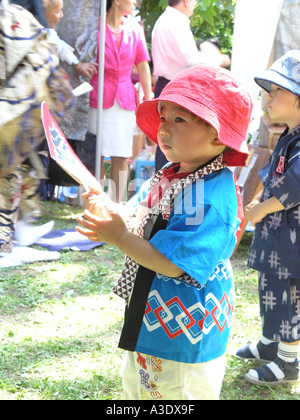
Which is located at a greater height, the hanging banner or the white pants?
the hanging banner

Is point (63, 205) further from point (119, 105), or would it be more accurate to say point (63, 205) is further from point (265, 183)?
point (265, 183)

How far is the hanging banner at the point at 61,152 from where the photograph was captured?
38.6 inches

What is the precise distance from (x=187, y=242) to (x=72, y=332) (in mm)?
1437

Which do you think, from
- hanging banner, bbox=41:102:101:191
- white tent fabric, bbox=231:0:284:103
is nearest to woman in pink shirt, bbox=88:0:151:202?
white tent fabric, bbox=231:0:284:103

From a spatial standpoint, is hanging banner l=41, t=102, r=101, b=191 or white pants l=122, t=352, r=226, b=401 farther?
white pants l=122, t=352, r=226, b=401

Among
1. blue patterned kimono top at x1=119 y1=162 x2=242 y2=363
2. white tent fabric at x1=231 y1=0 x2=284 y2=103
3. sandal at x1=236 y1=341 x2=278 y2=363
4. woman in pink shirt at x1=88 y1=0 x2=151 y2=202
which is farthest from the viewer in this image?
woman in pink shirt at x1=88 y1=0 x2=151 y2=202

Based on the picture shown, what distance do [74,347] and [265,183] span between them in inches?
44.4

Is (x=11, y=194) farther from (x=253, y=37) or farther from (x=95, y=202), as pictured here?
(x=253, y=37)

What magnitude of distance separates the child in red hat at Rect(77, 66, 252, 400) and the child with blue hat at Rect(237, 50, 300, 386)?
2.36 ft

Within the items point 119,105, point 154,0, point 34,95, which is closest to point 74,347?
point 34,95

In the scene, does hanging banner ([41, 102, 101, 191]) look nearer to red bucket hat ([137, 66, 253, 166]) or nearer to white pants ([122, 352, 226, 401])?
red bucket hat ([137, 66, 253, 166])

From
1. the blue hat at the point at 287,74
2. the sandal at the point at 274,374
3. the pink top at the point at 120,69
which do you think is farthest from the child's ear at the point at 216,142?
the pink top at the point at 120,69

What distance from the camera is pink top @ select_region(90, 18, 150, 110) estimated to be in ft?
14.9

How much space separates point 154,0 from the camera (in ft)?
22.6
